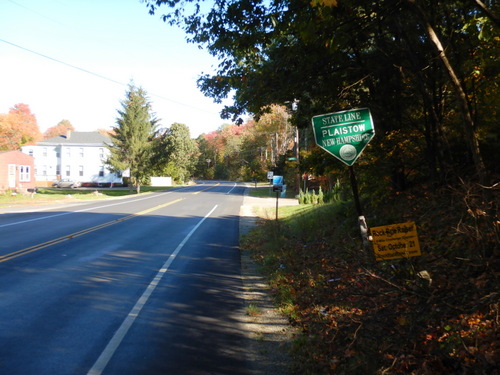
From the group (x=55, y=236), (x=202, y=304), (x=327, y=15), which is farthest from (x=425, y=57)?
(x=55, y=236)

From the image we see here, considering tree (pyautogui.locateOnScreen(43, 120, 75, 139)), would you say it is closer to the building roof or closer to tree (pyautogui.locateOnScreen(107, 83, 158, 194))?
the building roof

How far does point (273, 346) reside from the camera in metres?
4.88

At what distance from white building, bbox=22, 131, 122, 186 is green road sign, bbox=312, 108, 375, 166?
69572 mm

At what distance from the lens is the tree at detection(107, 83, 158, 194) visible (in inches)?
1953

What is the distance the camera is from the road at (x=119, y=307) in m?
4.39

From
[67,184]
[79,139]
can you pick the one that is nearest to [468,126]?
[67,184]

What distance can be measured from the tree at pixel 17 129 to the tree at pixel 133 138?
38962 mm

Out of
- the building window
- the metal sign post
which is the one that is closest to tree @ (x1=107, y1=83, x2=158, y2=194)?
the building window

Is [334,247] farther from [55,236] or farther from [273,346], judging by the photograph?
[55,236]

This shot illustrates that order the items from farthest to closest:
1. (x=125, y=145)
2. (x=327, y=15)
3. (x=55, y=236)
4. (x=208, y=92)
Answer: (x=125, y=145) → (x=55, y=236) → (x=208, y=92) → (x=327, y=15)

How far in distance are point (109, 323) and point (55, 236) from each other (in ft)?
28.9

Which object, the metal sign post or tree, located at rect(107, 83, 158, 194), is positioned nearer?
the metal sign post

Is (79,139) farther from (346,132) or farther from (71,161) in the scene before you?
(346,132)

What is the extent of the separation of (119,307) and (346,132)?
4.37 meters
